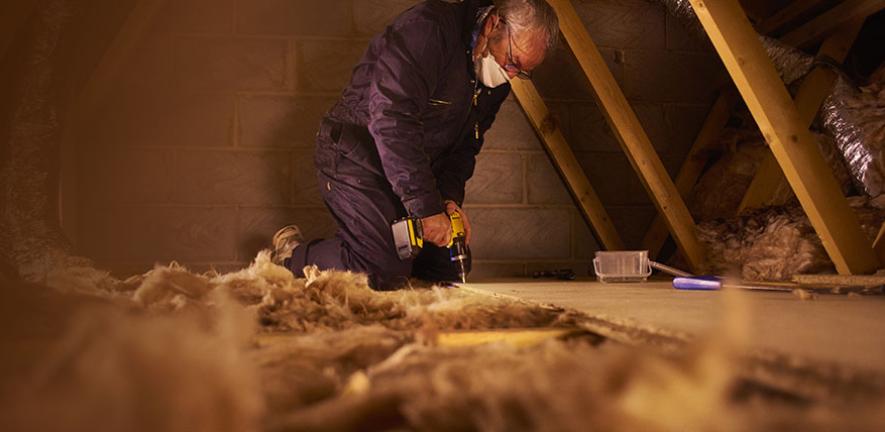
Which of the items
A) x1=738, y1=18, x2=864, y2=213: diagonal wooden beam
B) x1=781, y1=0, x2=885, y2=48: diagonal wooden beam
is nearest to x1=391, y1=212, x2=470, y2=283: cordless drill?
x1=738, y1=18, x2=864, y2=213: diagonal wooden beam

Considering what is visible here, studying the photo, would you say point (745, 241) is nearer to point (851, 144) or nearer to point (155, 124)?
point (851, 144)

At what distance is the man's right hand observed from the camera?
6.80 ft

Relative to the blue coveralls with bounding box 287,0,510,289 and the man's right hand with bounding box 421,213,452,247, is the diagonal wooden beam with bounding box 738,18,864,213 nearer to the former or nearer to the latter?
the blue coveralls with bounding box 287,0,510,289

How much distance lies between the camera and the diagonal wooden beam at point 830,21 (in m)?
2.47

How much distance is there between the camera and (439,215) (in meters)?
2.08

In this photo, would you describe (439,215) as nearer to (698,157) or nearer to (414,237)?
(414,237)

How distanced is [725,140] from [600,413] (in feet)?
10.4

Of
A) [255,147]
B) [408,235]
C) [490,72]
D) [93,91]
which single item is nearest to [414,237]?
[408,235]

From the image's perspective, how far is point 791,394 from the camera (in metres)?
0.63

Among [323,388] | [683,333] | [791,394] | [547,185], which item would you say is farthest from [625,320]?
[547,185]

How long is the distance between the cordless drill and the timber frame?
929mm

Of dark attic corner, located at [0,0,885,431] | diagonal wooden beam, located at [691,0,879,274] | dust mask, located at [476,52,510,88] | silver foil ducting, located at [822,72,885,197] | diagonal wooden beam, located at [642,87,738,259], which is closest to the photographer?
dark attic corner, located at [0,0,885,431]

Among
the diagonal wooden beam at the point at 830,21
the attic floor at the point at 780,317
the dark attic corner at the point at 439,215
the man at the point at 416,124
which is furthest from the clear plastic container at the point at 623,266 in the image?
the diagonal wooden beam at the point at 830,21

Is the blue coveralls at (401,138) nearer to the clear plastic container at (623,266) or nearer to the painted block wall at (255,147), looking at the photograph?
the clear plastic container at (623,266)
